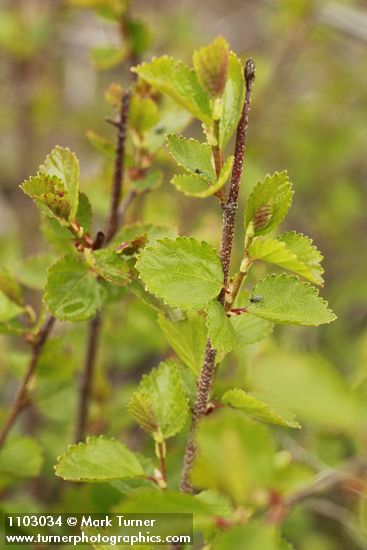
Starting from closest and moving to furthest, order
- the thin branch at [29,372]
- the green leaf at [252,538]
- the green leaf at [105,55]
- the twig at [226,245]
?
the green leaf at [252,538] < the twig at [226,245] < the thin branch at [29,372] < the green leaf at [105,55]

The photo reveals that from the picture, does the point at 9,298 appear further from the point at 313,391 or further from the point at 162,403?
the point at 313,391

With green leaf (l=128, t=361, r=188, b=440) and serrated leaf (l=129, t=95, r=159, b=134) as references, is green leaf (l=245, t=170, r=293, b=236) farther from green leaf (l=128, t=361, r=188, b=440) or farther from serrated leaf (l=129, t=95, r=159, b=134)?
serrated leaf (l=129, t=95, r=159, b=134)

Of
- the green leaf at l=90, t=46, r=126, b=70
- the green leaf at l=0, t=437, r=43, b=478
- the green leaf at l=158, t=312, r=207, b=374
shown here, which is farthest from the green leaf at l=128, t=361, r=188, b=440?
the green leaf at l=90, t=46, r=126, b=70

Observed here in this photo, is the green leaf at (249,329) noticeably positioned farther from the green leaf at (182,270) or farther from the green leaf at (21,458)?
the green leaf at (21,458)

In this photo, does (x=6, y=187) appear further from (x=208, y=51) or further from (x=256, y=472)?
(x=256, y=472)

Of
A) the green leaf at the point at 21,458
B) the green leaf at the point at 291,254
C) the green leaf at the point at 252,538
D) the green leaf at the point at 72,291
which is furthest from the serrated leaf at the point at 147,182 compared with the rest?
the green leaf at the point at 252,538

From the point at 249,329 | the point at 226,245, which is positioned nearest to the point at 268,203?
the point at 226,245

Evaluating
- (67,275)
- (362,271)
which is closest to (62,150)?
(67,275)

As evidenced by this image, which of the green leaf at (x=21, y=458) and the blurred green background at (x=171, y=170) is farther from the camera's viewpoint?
the blurred green background at (x=171, y=170)
